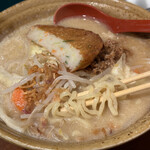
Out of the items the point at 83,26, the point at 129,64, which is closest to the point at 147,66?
the point at 129,64

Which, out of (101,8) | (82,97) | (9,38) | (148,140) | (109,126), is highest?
(101,8)

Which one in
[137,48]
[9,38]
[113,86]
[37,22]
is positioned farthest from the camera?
[37,22]

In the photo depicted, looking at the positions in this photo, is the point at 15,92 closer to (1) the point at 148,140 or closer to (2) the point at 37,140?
(2) the point at 37,140

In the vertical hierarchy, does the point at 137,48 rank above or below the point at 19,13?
below

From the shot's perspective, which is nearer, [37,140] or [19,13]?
[37,140]

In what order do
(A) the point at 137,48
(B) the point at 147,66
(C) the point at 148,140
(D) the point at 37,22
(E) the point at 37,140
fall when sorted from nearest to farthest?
1. (E) the point at 37,140
2. (C) the point at 148,140
3. (B) the point at 147,66
4. (A) the point at 137,48
5. (D) the point at 37,22

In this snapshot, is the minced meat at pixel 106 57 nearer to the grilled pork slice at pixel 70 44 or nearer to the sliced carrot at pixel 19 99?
the grilled pork slice at pixel 70 44

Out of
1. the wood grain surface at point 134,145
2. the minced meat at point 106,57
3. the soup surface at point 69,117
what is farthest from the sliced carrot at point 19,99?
the minced meat at point 106,57
